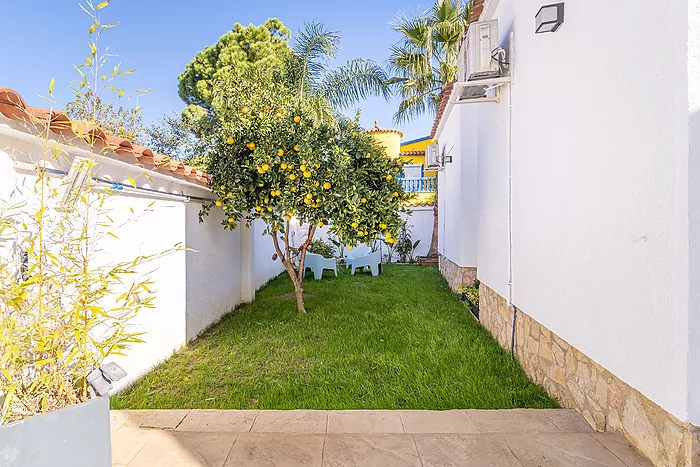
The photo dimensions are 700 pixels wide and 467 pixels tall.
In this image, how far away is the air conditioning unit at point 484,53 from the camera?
5289 mm

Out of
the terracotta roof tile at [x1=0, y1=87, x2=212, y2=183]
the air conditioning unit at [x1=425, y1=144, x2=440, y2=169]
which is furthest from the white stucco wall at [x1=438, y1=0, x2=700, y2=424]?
the air conditioning unit at [x1=425, y1=144, x2=440, y2=169]

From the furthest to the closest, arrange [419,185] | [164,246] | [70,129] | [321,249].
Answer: [419,185], [321,249], [164,246], [70,129]

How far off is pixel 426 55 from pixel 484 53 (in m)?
8.71

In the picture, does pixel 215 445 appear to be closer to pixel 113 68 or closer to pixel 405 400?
pixel 405 400

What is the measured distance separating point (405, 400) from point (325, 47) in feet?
37.1

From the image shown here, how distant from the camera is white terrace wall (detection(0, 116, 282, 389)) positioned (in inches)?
122

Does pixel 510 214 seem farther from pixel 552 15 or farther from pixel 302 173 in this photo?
pixel 302 173

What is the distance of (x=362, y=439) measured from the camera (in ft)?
9.79

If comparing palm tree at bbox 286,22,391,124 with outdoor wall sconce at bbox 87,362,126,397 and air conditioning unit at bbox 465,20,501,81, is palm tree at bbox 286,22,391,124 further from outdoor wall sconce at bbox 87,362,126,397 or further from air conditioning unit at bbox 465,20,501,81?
outdoor wall sconce at bbox 87,362,126,397

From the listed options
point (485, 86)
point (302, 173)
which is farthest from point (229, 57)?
point (485, 86)

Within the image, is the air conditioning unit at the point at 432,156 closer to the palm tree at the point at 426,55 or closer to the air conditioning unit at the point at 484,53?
the palm tree at the point at 426,55

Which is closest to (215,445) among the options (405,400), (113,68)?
(405,400)

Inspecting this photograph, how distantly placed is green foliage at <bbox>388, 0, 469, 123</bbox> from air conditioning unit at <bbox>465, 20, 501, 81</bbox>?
23.0 feet

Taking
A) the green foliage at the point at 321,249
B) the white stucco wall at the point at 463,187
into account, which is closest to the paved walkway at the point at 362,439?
the white stucco wall at the point at 463,187
